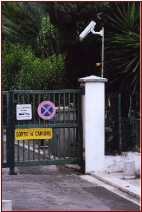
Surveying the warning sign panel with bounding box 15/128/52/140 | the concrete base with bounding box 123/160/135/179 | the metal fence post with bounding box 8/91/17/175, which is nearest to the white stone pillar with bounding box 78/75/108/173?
the warning sign panel with bounding box 15/128/52/140

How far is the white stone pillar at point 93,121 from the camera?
11.1 m

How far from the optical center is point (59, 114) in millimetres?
11000

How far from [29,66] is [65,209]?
Result: 11.7m

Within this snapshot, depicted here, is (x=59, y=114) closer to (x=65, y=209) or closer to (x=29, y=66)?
(x=65, y=209)

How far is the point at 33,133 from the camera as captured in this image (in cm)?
1088

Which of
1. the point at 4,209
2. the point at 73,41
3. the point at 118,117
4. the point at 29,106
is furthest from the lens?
the point at 73,41

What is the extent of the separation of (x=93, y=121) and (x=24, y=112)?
1457mm

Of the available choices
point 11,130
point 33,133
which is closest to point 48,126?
point 33,133

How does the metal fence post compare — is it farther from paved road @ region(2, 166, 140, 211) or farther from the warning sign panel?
paved road @ region(2, 166, 140, 211)

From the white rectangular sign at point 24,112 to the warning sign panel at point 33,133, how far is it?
252 millimetres

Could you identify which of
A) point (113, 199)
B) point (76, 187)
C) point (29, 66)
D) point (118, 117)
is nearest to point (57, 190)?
point (76, 187)

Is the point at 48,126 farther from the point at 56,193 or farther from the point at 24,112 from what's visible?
the point at 56,193

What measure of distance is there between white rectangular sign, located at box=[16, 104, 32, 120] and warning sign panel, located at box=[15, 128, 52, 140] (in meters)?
0.25

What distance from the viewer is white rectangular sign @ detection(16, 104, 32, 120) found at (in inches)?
424
